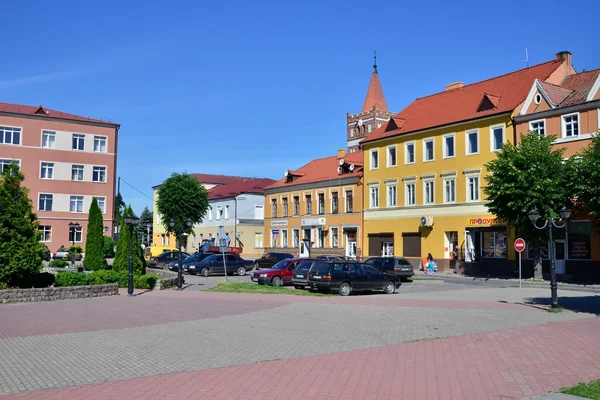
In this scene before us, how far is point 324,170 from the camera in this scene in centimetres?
5903

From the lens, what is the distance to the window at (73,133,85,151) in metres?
58.4

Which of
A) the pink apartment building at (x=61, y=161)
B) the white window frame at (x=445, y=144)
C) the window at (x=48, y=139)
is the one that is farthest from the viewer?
the window at (x=48, y=139)

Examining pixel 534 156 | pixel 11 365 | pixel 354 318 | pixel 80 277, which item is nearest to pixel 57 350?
pixel 11 365

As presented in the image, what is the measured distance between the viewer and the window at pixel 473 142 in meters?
41.9

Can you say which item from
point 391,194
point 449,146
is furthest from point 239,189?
point 449,146

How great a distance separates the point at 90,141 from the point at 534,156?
4393 centimetres

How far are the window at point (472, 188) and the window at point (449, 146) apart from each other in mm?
2737

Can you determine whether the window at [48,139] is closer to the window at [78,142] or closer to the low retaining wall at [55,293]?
the window at [78,142]

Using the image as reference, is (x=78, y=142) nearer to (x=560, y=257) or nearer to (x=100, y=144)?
(x=100, y=144)

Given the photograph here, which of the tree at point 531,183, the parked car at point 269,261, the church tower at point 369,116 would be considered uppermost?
the church tower at point 369,116

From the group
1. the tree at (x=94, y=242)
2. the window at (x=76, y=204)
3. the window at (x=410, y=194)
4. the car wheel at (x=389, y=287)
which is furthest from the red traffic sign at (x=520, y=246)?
the window at (x=76, y=204)

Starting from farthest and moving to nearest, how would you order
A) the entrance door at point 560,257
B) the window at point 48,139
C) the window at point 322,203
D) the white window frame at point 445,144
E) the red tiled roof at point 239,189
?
the red tiled roof at point 239,189 → the window at point 48,139 → the window at point 322,203 → the white window frame at point 445,144 → the entrance door at point 560,257

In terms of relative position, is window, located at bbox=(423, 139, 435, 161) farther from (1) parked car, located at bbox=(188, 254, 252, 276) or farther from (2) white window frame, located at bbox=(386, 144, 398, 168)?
(1) parked car, located at bbox=(188, 254, 252, 276)

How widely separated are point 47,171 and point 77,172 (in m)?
2.82
